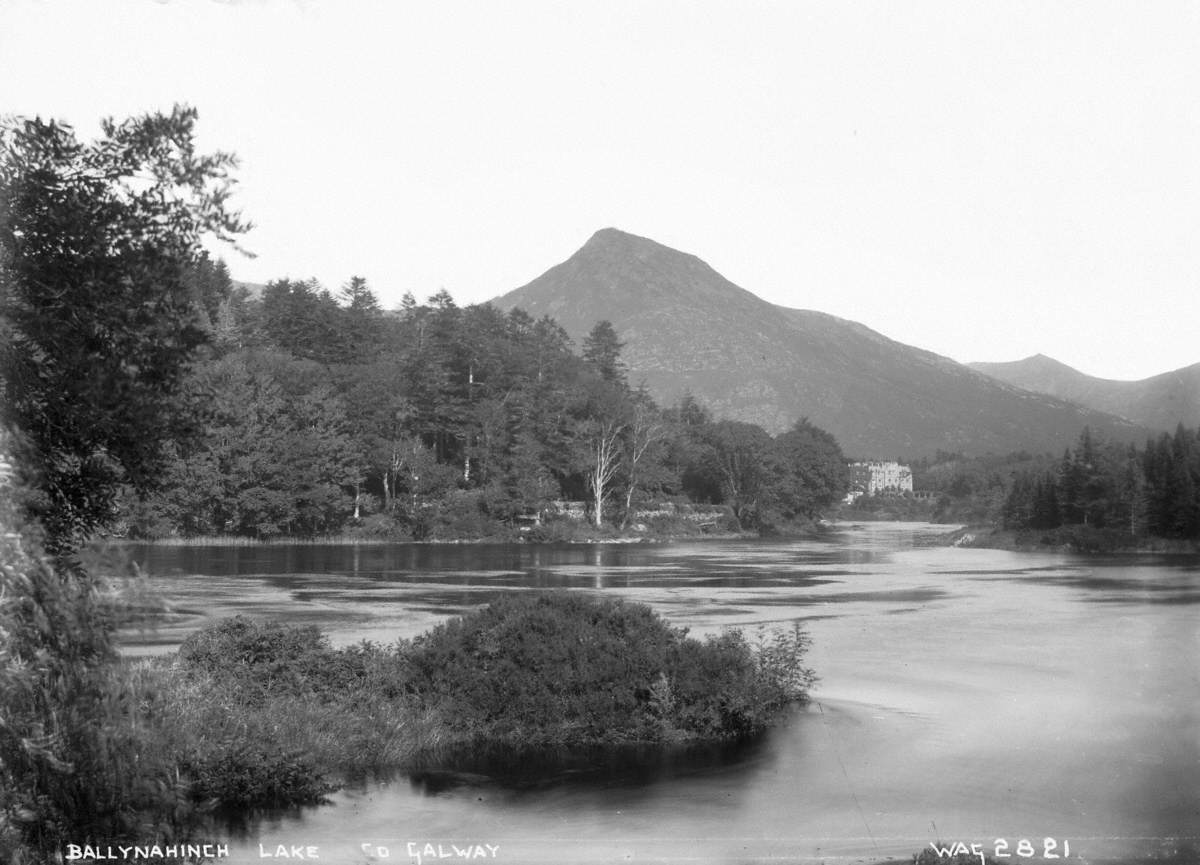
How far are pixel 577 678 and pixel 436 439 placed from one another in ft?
281

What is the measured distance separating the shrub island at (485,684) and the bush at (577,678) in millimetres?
17

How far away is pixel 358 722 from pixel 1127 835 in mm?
8674

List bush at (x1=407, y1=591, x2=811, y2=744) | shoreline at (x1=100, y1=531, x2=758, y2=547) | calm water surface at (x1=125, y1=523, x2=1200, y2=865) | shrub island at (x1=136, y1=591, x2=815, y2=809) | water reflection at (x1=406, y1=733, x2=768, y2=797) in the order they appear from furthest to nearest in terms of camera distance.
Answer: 1. shoreline at (x1=100, y1=531, x2=758, y2=547)
2. bush at (x1=407, y1=591, x2=811, y2=744)
3. shrub island at (x1=136, y1=591, x2=815, y2=809)
4. water reflection at (x1=406, y1=733, x2=768, y2=797)
5. calm water surface at (x1=125, y1=523, x2=1200, y2=865)

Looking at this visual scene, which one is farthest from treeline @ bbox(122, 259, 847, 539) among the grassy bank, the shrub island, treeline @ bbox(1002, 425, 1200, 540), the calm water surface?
the shrub island

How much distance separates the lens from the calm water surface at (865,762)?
10.3 m

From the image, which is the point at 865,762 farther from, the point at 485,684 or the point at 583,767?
the point at 485,684

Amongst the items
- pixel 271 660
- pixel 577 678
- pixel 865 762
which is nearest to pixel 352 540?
pixel 271 660

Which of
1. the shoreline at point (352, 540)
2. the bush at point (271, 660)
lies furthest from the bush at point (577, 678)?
the shoreline at point (352, 540)

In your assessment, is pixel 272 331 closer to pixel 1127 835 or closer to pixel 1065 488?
pixel 1065 488

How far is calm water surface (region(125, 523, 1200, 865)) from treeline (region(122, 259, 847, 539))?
39.3 metres

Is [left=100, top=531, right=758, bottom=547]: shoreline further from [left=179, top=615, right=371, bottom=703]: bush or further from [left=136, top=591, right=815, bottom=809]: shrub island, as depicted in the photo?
[left=136, top=591, right=815, bottom=809]: shrub island

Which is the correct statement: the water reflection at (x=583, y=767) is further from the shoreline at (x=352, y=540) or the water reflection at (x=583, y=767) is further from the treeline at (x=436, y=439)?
the treeline at (x=436, y=439)

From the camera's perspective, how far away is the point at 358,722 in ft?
42.8

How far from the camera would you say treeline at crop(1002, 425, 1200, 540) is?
66250 mm
